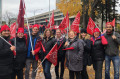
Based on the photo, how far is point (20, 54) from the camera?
3.86 meters

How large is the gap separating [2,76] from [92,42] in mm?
2812

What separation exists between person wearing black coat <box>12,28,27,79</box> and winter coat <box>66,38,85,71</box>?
1398mm

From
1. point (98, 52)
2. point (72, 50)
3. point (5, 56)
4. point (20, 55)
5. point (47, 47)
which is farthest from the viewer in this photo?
point (47, 47)

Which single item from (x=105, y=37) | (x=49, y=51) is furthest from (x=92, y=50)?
(x=49, y=51)

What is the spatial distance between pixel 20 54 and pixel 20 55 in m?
0.03

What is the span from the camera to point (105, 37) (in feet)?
13.5

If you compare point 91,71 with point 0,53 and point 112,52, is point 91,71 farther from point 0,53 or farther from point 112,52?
point 0,53

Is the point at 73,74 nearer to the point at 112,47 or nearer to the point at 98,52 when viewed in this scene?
the point at 98,52

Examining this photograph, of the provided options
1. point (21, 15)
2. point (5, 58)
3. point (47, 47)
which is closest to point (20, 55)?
point (5, 58)

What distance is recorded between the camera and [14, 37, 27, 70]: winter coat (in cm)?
379

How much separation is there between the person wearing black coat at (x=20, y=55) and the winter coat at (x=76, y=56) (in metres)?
1.40

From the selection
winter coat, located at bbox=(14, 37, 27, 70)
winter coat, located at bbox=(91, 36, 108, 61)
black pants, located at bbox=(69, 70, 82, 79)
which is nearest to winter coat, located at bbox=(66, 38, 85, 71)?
black pants, located at bbox=(69, 70, 82, 79)

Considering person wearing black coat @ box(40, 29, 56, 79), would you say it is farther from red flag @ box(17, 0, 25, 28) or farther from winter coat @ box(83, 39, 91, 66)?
winter coat @ box(83, 39, 91, 66)

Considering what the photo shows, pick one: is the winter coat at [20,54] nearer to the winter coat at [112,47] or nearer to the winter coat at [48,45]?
the winter coat at [48,45]
